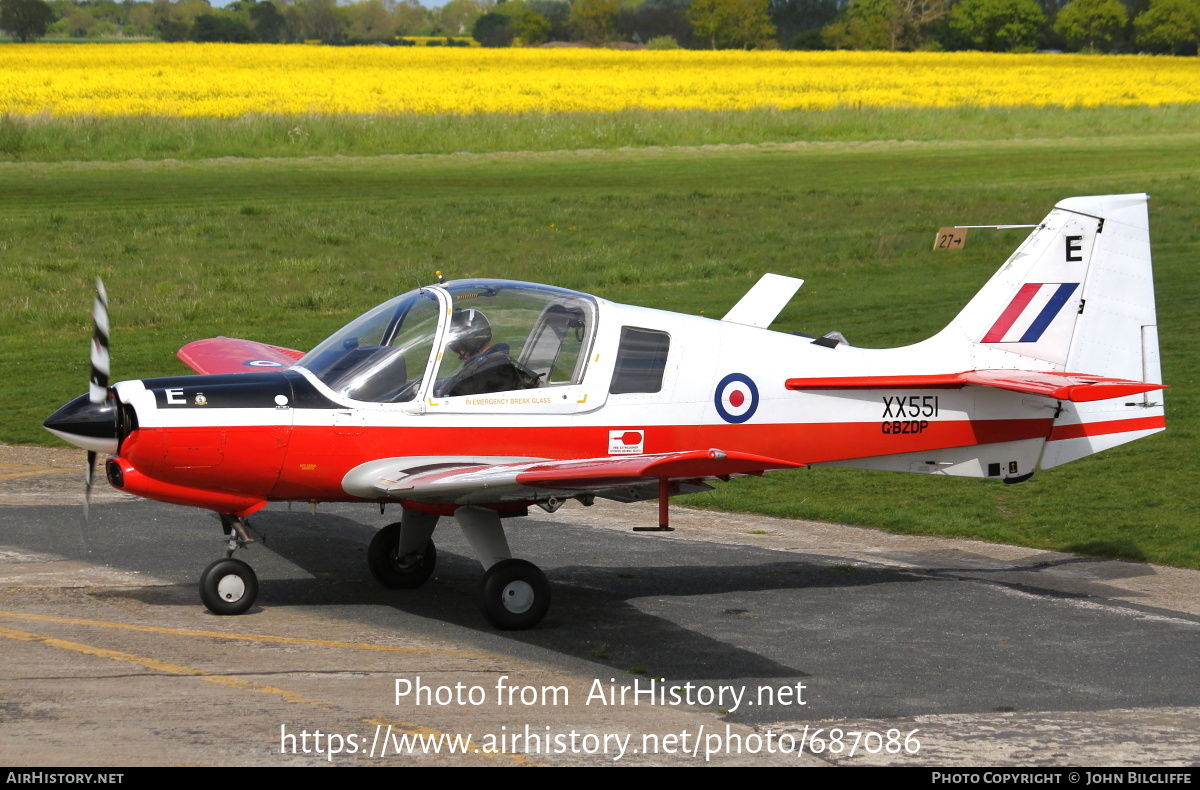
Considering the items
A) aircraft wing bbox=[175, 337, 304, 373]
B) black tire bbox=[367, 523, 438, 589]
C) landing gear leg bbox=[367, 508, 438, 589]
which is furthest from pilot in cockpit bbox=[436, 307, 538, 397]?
aircraft wing bbox=[175, 337, 304, 373]

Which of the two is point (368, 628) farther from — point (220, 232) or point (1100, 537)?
point (220, 232)

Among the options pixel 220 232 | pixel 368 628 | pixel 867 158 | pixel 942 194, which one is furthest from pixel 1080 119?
pixel 368 628

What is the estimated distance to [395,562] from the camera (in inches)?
417

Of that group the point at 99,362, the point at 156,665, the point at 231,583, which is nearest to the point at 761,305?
the point at 231,583

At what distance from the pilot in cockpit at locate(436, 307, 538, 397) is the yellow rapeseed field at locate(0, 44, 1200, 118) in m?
44.9

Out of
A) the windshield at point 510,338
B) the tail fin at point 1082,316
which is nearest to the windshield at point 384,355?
the windshield at point 510,338

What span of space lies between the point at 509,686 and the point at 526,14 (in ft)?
467

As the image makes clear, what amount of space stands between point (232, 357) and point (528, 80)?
6301 cm

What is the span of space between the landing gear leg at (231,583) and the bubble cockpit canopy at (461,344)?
1.32 metres

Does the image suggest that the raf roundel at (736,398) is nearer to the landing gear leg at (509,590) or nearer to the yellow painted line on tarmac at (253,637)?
the landing gear leg at (509,590)

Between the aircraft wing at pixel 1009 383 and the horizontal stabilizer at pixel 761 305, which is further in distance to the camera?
the horizontal stabilizer at pixel 761 305

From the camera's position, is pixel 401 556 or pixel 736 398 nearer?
pixel 736 398

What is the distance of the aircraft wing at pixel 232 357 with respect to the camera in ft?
38.7

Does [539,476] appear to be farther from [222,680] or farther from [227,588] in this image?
[227,588]
